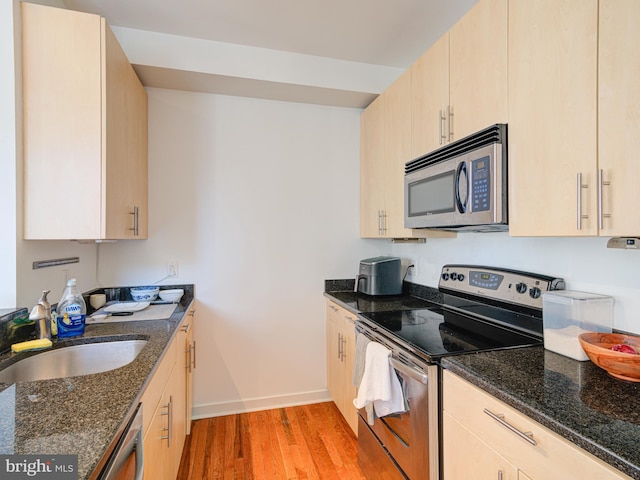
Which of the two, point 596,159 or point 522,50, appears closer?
point 596,159

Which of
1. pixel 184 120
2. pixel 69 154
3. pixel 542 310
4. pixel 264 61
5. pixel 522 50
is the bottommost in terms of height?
pixel 542 310

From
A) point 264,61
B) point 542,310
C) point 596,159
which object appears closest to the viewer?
point 596,159

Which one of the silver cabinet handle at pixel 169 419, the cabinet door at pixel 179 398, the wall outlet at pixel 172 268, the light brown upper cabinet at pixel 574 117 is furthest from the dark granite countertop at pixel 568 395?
the wall outlet at pixel 172 268

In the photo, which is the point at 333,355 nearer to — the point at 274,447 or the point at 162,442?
the point at 274,447

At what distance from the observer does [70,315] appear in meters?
1.48

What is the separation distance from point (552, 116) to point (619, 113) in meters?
0.20

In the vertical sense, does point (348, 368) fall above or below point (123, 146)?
below

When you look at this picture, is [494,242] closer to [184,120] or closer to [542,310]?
[542,310]

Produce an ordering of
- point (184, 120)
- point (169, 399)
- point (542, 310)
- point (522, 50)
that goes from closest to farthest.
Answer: point (522, 50) < point (542, 310) < point (169, 399) < point (184, 120)

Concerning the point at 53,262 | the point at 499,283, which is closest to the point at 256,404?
the point at 53,262

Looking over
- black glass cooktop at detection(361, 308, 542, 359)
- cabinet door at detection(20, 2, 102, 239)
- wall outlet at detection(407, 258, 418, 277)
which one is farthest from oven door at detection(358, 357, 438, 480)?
cabinet door at detection(20, 2, 102, 239)

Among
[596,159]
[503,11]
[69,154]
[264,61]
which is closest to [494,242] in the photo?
[596,159]

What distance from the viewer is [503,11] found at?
4.26 ft

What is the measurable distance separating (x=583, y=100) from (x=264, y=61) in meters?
1.95
